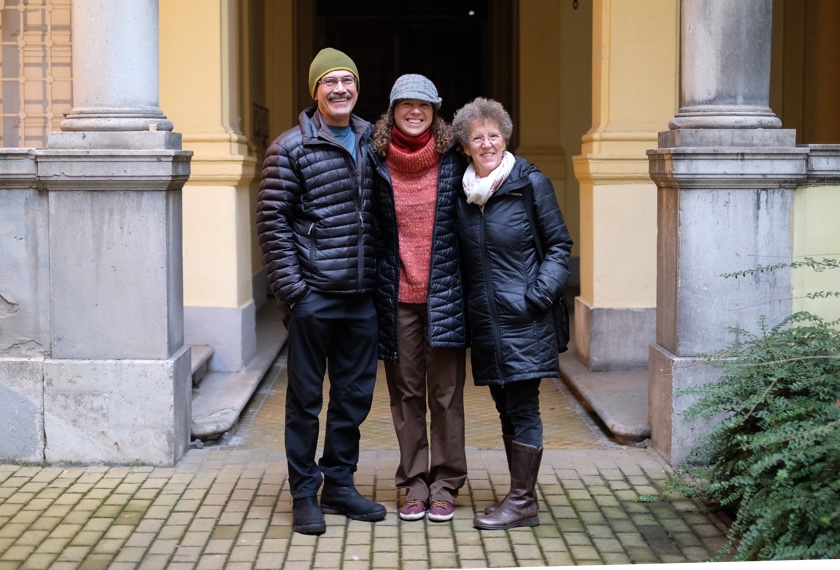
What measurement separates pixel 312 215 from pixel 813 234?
9.48 ft

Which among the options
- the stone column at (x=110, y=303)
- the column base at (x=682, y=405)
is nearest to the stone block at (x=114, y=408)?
the stone column at (x=110, y=303)

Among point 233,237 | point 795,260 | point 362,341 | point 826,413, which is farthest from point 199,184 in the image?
point 826,413

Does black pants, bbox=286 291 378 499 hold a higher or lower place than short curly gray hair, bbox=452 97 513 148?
lower

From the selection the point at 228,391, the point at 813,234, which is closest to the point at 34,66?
the point at 228,391

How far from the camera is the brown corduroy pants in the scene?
5.56 metres

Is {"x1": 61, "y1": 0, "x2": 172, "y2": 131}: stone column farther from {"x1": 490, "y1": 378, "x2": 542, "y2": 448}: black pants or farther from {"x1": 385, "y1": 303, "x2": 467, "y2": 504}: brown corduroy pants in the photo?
{"x1": 490, "y1": 378, "x2": 542, "y2": 448}: black pants

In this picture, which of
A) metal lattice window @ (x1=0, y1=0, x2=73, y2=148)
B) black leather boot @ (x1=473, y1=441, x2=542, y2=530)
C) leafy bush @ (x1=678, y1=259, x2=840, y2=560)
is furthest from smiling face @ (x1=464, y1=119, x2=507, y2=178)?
metal lattice window @ (x1=0, y1=0, x2=73, y2=148)

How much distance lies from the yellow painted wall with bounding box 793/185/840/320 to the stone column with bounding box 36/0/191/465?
11.2 ft

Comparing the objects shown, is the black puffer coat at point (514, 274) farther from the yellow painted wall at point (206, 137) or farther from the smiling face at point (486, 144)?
the yellow painted wall at point (206, 137)

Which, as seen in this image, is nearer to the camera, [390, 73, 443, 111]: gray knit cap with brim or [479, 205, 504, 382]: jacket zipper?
[390, 73, 443, 111]: gray knit cap with brim

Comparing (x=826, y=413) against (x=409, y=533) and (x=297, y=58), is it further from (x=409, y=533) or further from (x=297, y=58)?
(x=297, y=58)

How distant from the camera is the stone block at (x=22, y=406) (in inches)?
259

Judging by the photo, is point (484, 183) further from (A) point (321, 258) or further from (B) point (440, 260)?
(A) point (321, 258)

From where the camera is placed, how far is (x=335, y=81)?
5.36 meters
